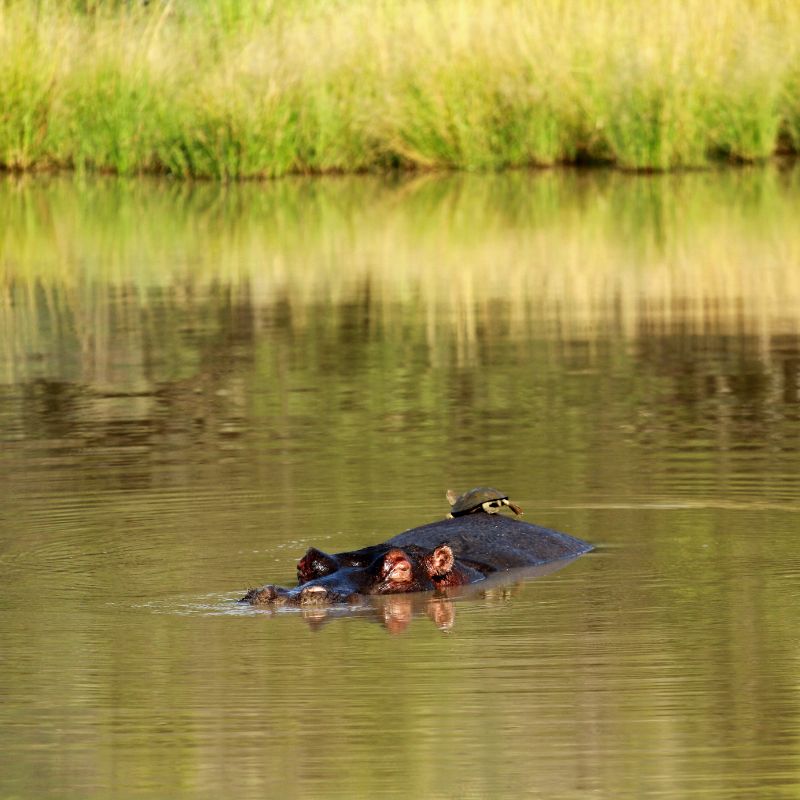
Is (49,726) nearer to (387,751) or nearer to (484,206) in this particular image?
(387,751)

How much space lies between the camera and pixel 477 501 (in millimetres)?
7879

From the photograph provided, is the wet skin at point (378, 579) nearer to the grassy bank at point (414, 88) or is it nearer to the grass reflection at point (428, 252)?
the grass reflection at point (428, 252)

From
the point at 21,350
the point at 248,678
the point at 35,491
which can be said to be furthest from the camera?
the point at 21,350

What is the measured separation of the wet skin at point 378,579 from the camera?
23.2 ft

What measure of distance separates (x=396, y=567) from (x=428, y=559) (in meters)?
0.17

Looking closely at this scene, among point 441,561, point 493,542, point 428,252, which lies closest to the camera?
point 441,561

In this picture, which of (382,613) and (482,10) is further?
(482,10)

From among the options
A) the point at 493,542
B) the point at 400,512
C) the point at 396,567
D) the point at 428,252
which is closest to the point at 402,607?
the point at 396,567

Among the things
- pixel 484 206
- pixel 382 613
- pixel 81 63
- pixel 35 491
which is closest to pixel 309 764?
pixel 382 613

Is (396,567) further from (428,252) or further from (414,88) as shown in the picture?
(414,88)

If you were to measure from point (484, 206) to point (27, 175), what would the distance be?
8221 mm

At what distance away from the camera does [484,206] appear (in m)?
23.8

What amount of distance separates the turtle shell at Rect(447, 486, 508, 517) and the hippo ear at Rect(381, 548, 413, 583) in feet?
2.19

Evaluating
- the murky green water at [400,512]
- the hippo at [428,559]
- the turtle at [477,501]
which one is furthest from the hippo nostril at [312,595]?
the turtle at [477,501]
